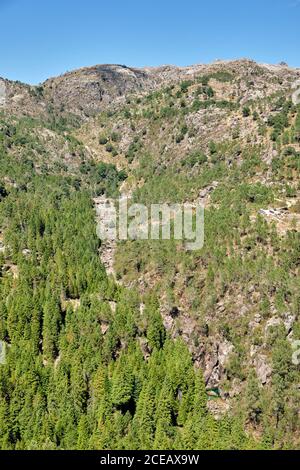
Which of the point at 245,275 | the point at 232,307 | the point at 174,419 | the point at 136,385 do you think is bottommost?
the point at 174,419

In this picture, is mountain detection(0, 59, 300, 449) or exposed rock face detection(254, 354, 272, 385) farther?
exposed rock face detection(254, 354, 272, 385)

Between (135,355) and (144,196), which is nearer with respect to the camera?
(135,355)

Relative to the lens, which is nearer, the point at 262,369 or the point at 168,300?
the point at 262,369

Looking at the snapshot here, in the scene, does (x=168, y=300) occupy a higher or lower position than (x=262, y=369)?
higher

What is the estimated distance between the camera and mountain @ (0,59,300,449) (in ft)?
273

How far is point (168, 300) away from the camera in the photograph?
112 m

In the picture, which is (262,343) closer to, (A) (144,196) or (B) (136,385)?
(B) (136,385)

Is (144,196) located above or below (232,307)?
above

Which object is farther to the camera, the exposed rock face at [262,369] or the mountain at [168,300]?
the exposed rock face at [262,369]

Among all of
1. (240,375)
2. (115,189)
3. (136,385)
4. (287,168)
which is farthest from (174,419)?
(115,189)

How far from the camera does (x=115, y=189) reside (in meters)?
172

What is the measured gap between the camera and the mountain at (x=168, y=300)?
273 ft
